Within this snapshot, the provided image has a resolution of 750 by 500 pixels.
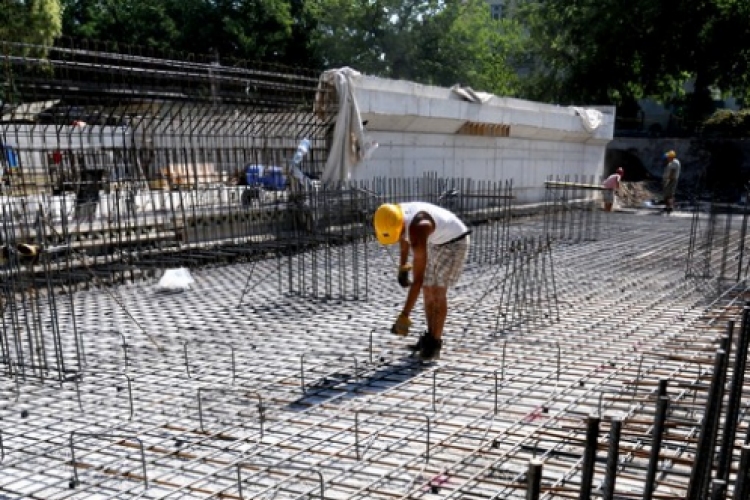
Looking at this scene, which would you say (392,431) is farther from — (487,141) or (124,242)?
(487,141)

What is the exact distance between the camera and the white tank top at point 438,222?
208 inches

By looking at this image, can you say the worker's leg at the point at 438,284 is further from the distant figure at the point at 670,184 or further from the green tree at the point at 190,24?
the green tree at the point at 190,24

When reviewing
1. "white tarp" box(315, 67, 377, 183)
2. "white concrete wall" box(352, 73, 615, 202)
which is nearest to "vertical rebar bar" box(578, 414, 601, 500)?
"white tarp" box(315, 67, 377, 183)

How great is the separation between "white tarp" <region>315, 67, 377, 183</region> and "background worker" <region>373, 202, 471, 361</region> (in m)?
7.12

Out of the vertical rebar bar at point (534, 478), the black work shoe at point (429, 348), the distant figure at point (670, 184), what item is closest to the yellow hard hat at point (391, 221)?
the black work shoe at point (429, 348)

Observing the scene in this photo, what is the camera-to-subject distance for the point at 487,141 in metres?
17.2

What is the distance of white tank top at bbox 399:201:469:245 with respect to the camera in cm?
529

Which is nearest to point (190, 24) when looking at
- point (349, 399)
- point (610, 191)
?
point (610, 191)

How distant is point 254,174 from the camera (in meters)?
12.8

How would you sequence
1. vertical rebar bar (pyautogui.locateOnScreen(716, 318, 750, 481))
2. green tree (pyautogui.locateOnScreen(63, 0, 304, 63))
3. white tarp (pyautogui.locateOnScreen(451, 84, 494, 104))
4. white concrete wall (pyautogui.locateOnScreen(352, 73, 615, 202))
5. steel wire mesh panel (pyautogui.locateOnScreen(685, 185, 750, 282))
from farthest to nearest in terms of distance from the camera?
1. green tree (pyautogui.locateOnScreen(63, 0, 304, 63))
2. white tarp (pyautogui.locateOnScreen(451, 84, 494, 104))
3. white concrete wall (pyautogui.locateOnScreen(352, 73, 615, 202))
4. steel wire mesh panel (pyautogui.locateOnScreen(685, 185, 750, 282))
5. vertical rebar bar (pyautogui.locateOnScreen(716, 318, 750, 481))

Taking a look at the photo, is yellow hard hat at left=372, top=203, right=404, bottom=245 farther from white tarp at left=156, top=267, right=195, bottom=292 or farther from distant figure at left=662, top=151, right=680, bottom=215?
distant figure at left=662, top=151, right=680, bottom=215

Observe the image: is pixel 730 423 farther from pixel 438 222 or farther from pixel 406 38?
pixel 406 38

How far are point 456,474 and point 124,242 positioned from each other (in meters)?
7.37

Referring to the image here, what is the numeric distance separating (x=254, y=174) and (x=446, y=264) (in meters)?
7.99
